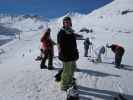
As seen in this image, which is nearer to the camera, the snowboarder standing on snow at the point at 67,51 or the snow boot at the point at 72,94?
the snow boot at the point at 72,94

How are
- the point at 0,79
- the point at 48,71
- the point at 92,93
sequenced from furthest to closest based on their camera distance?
the point at 48,71
the point at 0,79
the point at 92,93

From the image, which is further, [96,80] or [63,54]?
[96,80]

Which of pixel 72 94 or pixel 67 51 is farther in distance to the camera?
pixel 67 51

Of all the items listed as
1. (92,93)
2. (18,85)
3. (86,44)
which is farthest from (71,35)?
(86,44)

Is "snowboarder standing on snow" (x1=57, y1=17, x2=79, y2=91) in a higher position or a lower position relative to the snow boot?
higher

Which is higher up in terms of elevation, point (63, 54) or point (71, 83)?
point (63, 54)

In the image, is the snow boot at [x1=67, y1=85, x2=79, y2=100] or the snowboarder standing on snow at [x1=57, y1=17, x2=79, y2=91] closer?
the snow boot at [x1=67, y1=85, x2=79, y2=100]

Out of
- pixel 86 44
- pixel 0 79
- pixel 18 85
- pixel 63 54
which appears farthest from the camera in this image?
pixel 86 44

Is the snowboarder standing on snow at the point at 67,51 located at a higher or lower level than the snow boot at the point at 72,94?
higher

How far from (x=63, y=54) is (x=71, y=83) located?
39.4 inches

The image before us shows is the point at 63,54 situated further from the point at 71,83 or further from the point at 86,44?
the point at 86,44

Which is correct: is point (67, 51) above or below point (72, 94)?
above

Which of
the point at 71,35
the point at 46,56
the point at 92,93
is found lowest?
the point at 92,93

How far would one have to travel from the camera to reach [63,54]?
28.7 feet
